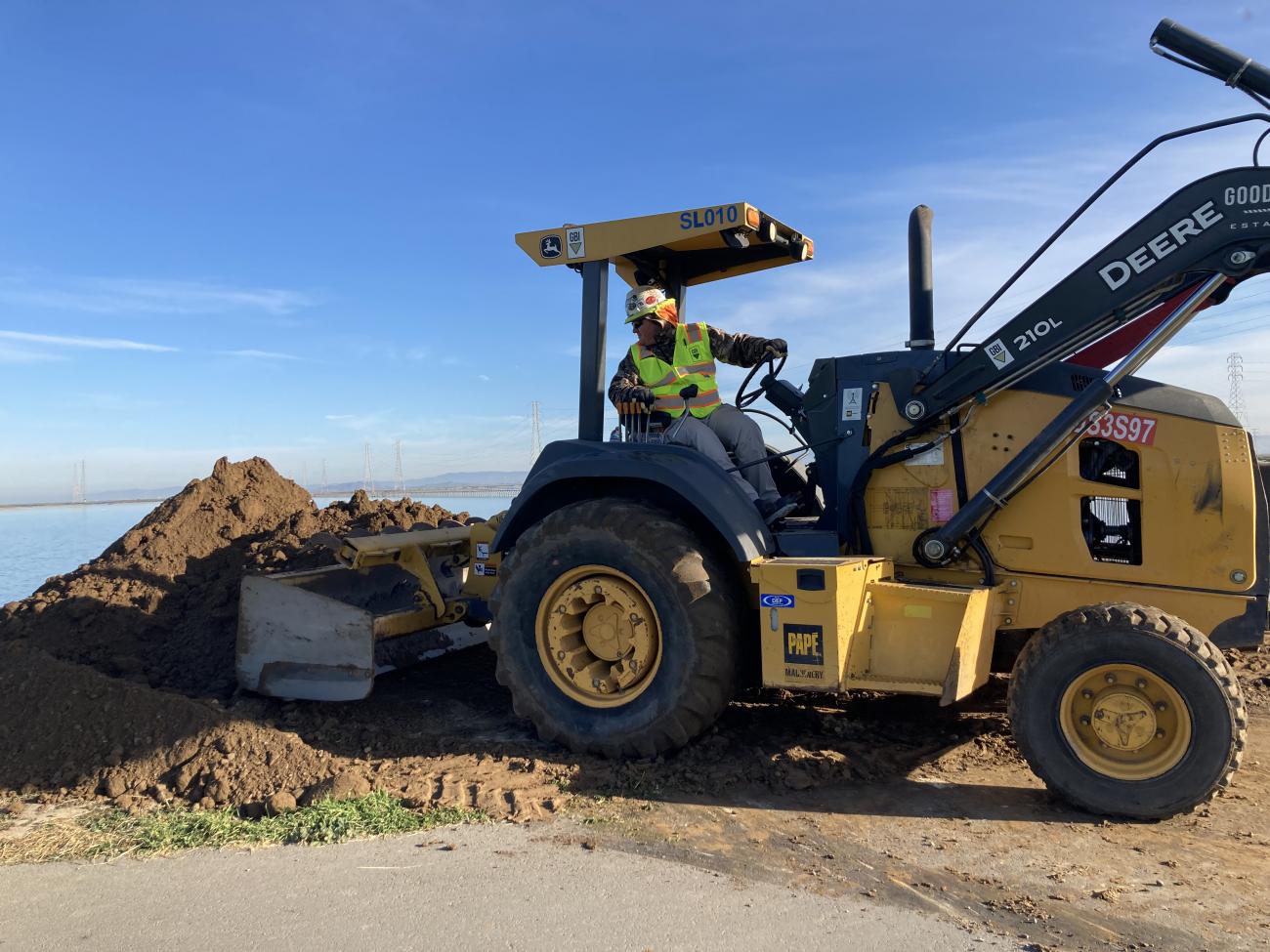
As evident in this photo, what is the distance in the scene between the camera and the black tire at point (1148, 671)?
356 cm

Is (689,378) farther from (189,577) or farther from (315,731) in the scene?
(189,577)

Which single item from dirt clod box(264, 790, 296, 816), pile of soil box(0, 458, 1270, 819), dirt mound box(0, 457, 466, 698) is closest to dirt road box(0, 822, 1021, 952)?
dirt clod box(264, 790, 296, 816)

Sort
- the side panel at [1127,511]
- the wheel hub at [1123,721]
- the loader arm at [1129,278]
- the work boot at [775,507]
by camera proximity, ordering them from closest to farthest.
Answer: the wheel hub at [1123,721] < the loader arm at [1129,278] < the side panel at [1127,511] < the work boot at [775,507]

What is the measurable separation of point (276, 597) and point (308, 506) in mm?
3221

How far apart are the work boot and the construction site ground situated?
1122mm

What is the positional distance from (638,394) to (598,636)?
1.24 meters

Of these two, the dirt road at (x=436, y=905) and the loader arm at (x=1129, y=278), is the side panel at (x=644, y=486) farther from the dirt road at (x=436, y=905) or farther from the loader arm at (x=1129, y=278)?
the dirt road at (x=436, y=905)

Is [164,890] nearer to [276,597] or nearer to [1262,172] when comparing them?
[276,597]

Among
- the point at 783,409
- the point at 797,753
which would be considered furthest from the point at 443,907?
the point at 783,409

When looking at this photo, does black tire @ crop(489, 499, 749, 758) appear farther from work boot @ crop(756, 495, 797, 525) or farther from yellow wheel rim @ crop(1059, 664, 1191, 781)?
yellow wheel rim @ crop(1059, 664, 1191, 781)

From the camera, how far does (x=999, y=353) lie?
13.8 ft

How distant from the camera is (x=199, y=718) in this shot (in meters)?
4.73

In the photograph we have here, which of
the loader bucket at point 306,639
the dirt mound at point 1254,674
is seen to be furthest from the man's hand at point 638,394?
the dirt mound at point 1254,674

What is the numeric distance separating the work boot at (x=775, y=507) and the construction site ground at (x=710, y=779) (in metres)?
1.12
